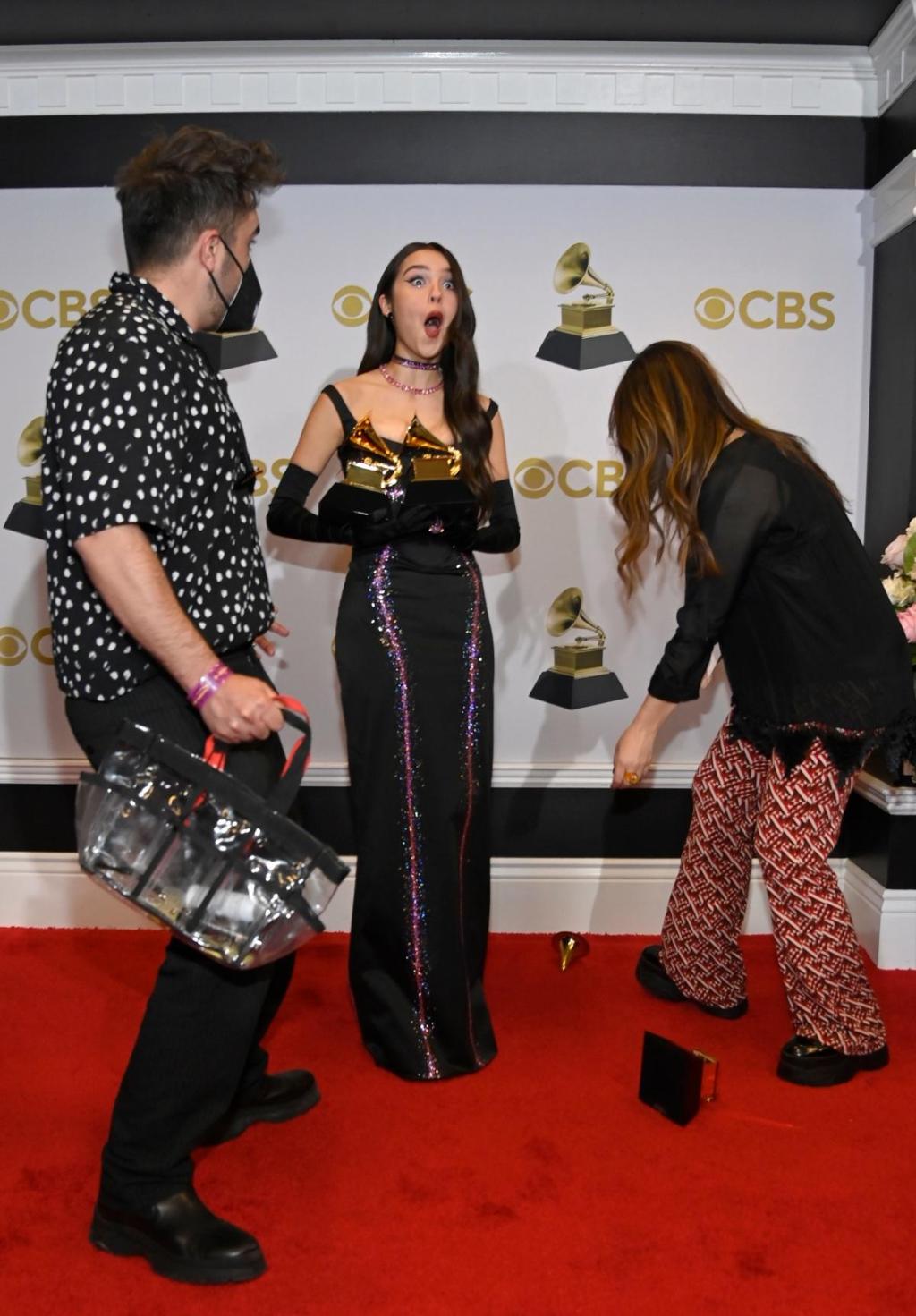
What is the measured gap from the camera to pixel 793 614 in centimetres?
265

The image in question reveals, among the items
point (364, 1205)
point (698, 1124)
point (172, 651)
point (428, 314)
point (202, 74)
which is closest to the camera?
point (172, 651)

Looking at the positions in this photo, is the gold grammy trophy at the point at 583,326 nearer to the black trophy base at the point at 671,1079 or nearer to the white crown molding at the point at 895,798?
the white crown molding at the point at 895,798

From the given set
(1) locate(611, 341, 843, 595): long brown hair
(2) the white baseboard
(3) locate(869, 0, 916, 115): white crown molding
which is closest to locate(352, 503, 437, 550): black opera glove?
(1) locate(611, 341, 843, 595): long brown hair

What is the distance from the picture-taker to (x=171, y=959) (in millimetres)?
2016

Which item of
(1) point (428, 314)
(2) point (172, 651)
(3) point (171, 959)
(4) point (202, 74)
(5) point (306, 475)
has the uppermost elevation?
(4) point (202, 74)

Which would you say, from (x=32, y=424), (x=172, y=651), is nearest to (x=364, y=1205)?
(x=172, y=651)

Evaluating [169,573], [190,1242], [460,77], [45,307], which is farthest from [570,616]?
[190,1242]

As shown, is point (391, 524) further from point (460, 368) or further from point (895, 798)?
point (895, 798)

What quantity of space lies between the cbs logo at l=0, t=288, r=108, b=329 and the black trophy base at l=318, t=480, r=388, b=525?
119 cm

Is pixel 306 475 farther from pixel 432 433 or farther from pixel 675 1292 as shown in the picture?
pixel 675 1292

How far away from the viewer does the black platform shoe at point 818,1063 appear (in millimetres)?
2760

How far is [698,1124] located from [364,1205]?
72 cm

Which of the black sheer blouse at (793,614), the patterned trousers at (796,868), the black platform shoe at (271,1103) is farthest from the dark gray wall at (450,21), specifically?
the black platform shoe at (271,1103)

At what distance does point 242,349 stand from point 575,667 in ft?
4.22
